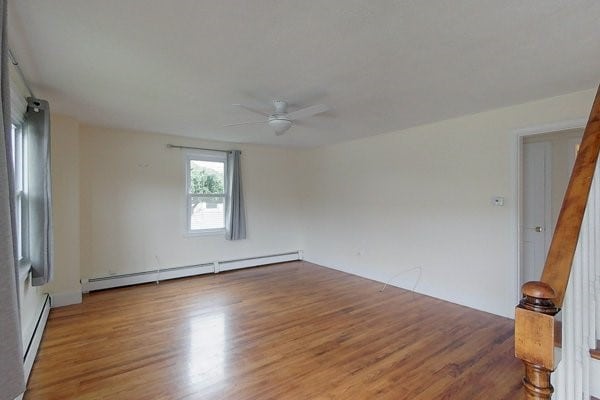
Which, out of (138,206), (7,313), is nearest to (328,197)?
(138,206)

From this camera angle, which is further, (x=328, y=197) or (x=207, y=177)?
(x=328, y=197)

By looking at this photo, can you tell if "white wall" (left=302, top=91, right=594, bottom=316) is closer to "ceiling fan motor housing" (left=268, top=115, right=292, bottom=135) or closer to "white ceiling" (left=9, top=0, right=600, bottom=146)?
"white ceiling" (left=9, top=0, right=600, bottom=146)

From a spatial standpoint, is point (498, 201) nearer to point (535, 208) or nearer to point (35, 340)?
point (535, 208)

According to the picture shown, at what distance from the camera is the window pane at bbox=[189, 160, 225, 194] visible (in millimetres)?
5215

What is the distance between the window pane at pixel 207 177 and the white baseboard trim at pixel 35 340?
2.50 metres

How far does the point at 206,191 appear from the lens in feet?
17.6

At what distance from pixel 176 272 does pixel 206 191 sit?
1.48 metres

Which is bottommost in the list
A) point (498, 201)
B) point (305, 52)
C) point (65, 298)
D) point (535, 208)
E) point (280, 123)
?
point (65, 298)

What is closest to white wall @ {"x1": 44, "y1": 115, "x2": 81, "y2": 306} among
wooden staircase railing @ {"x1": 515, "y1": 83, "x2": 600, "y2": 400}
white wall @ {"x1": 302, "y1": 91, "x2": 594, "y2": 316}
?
white wall @ {"x1": 302, "y1": 91, "x2": 594, "y2": 316}

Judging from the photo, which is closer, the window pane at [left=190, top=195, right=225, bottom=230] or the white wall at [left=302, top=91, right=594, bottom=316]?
the white wall at [left=302, top=91, right=594, bottom=316]

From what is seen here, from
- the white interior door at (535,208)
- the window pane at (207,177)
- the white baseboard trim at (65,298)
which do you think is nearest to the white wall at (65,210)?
the white baseboard trim at (65,298)

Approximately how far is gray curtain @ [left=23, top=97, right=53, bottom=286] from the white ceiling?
284 mm

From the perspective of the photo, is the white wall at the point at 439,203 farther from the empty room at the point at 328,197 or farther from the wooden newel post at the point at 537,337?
the wooden newel post at the point at 537,337

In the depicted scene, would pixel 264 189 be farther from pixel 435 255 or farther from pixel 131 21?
pixel 131 21
